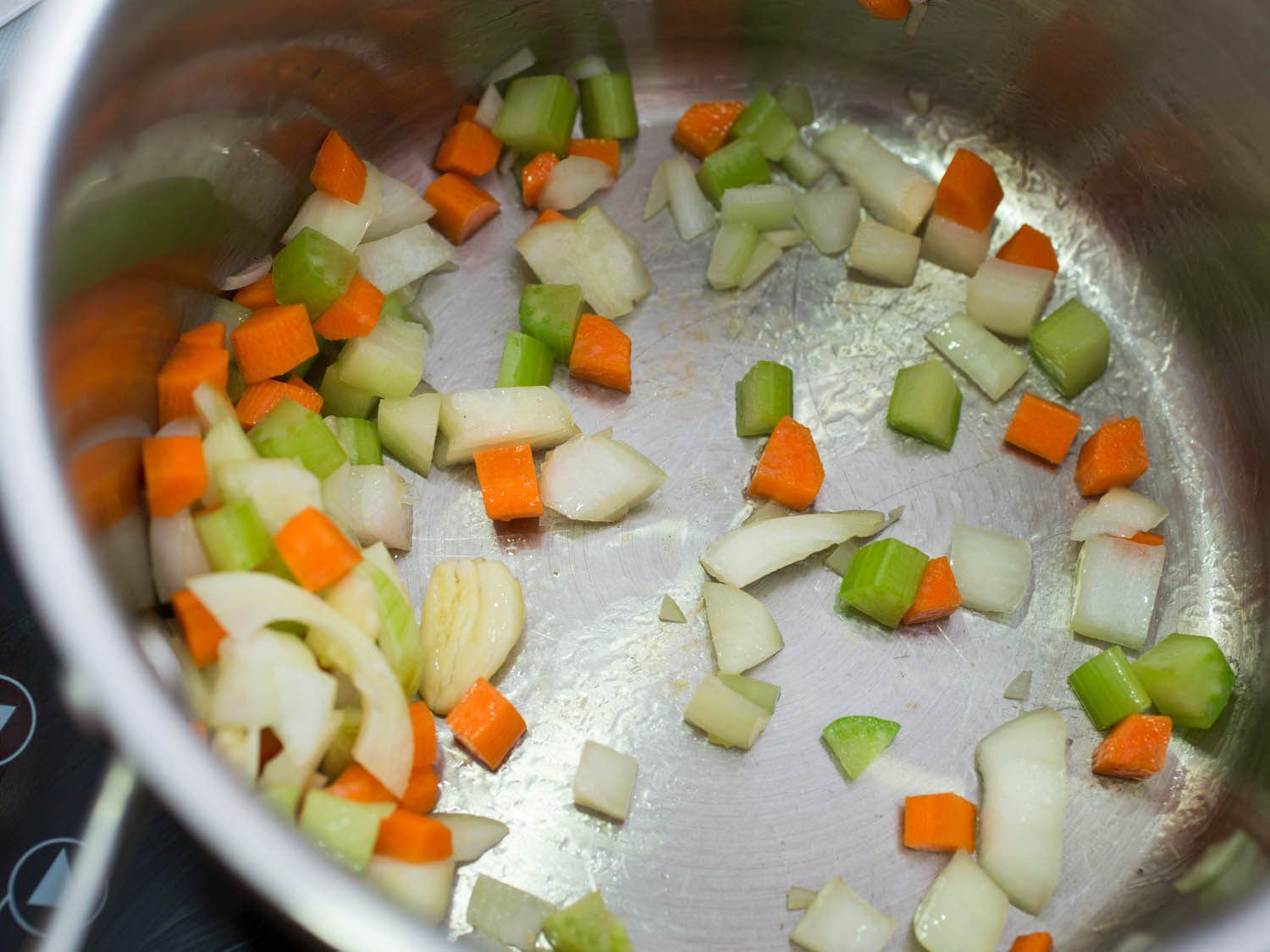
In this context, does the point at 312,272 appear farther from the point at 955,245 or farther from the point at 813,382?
the point at 955,245

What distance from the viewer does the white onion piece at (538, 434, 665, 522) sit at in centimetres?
140

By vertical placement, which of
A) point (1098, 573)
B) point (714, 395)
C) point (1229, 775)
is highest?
point (714, 395)

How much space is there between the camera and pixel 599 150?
1.63m

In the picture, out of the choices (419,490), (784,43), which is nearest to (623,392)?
(419,490)

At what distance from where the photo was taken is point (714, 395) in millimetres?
1516

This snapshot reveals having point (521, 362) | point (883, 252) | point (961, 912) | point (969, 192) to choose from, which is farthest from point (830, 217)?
point (961, 912)

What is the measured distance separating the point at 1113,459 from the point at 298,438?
41.9 inches

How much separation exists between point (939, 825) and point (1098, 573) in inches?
15.8

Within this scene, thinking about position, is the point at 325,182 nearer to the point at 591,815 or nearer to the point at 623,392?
the point at 623,392

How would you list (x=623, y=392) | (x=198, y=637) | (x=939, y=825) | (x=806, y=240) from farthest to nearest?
(x=806, y=240), (x=623, y=392), (x=939, y=825), (x=198, y=637)

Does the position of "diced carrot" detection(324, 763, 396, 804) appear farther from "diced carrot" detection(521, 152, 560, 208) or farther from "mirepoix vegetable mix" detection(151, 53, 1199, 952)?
"diced carrot" detection(521, 152, 560, 208)

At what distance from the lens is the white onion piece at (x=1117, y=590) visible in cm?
138

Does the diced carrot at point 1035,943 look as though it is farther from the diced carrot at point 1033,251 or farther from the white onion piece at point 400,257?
the white onion piece at point 400,257

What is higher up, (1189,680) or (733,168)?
(733,168)
